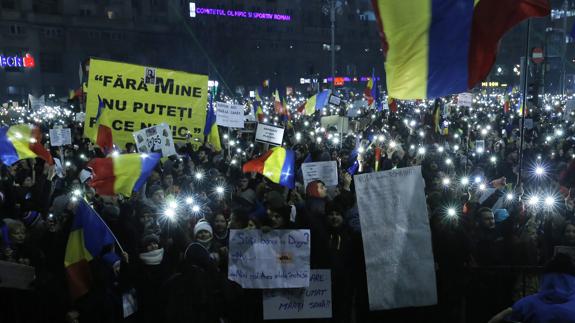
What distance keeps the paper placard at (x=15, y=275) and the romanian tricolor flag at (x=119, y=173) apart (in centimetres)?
229

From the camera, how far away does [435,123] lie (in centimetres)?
1684

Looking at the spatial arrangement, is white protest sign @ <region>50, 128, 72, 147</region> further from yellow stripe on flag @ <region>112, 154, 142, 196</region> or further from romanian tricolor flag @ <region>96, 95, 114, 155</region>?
yellow stripe on flag @ <region>112, 154, 142, 196</region>

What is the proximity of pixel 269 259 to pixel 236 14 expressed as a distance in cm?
6599

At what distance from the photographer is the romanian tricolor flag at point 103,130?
10.5 metres

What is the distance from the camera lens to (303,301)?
17.4ft

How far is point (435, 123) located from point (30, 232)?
508 inches

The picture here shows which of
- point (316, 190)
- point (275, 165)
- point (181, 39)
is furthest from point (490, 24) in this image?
point (181, 39)

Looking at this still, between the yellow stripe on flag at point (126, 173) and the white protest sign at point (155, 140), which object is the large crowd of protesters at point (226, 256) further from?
the white protest sign at point (155, 140)

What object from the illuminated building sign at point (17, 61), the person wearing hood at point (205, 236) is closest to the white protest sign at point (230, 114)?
the person wearing hood at point (205, 236)

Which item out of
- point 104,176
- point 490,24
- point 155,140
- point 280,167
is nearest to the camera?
point 490,24

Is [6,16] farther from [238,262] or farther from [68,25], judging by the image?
[238,262]

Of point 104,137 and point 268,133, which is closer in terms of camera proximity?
point 104,137

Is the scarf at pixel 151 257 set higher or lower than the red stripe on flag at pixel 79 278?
higher

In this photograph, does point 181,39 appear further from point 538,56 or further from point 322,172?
point 322,172
